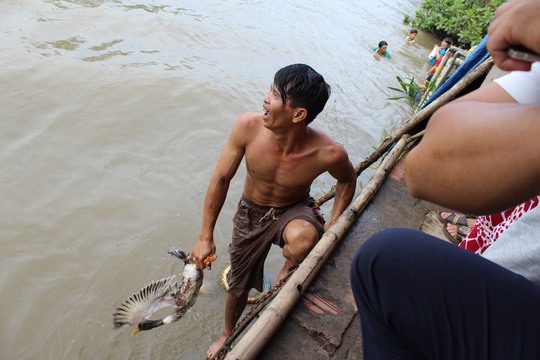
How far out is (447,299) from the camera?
0.95 meters

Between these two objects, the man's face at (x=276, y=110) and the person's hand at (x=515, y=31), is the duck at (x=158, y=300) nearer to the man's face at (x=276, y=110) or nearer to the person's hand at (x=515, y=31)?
the man's face at (x=276, y=110)

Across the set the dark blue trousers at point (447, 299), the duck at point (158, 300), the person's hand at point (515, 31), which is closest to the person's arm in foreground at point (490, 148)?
the person's hand at point (515, 31)

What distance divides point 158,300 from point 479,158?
213 cm

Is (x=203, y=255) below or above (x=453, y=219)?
below

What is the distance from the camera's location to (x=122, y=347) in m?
2.93

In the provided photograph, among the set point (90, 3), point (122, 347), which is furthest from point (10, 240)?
point (90, 3)

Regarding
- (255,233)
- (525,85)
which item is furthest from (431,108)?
(525,85)

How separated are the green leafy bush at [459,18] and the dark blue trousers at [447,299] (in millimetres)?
15029

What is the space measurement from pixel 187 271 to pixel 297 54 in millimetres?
8410

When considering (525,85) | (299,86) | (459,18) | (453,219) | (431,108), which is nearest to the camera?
(525,85)

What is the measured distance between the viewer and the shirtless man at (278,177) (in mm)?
2328

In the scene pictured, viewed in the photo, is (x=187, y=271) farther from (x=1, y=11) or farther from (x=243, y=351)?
(x=1, y=11)

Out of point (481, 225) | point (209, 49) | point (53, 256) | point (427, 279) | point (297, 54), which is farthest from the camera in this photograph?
point (297, 54)

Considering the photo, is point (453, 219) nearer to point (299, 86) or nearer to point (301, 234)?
point (301, 234)
